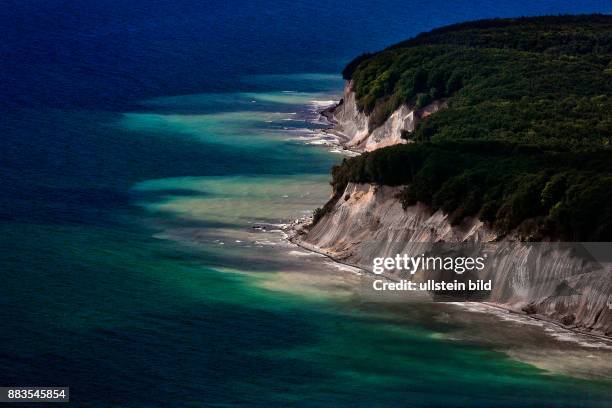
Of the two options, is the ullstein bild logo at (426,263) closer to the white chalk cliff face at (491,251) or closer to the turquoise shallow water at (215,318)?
the white chalk cliff face at (491,251)

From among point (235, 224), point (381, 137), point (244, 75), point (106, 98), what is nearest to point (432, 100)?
point (381, 137)

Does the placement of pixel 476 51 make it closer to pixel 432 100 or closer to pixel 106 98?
pixel 432 100

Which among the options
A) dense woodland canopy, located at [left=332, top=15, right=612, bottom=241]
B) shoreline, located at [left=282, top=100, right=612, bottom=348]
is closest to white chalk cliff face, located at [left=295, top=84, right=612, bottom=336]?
shoreline, located at [left=282, top=100, right=612, bottom=348]

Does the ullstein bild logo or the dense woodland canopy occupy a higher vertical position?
the dense woodland canopy

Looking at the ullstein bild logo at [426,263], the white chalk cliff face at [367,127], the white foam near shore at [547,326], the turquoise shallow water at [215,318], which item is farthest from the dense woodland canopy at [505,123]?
the turquoise shallow water at [215,318]

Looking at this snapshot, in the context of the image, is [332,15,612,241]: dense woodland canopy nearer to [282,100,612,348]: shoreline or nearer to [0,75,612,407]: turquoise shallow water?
[282,100,612,348]: shoreline

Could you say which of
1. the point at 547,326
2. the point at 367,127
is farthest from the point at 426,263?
the point at 367,127

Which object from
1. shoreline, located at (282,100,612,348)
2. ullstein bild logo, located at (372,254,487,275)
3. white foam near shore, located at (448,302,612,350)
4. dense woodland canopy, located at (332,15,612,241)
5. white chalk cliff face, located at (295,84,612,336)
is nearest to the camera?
white foam near shore, located at (448,302,612,350)
